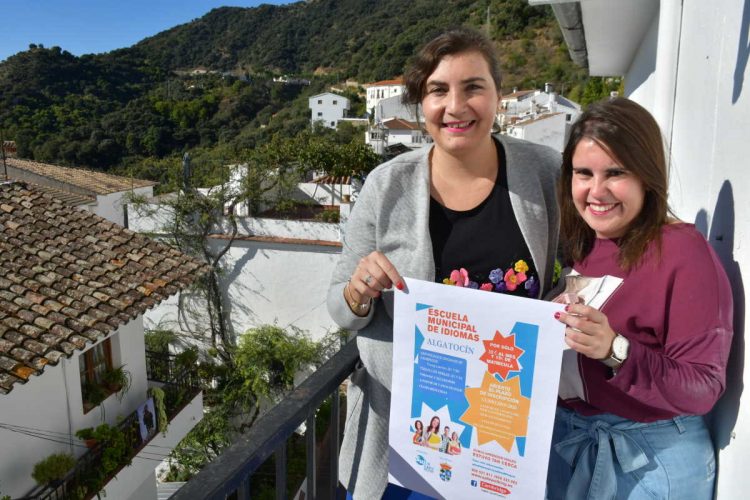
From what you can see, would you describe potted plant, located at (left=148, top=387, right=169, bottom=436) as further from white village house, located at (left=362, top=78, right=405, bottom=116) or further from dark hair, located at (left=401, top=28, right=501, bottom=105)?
white village house, located at (left=362, top=78, right=405, bottom=116)

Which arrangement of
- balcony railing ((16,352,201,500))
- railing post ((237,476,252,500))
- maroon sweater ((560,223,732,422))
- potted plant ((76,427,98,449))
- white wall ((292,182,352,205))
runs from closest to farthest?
1. maroon sweater ((560,223,732,422))
2. railing post ((237,476,252,500))
3. balcony railing ((16,352,201,500))
4. potted plant ((76,427,98,449))
5. white wall ((292,182,352,205))

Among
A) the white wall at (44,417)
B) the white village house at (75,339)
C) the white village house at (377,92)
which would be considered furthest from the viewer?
the white village house at (377,92)

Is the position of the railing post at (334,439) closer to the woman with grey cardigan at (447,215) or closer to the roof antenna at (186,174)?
the woman with grey cardigan at (447,215)

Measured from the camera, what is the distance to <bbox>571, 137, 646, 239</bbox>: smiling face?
1.30 metres

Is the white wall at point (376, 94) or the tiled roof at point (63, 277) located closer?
the tiled roof at point (63, 277)

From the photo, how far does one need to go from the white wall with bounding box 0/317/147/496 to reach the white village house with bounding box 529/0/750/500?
20.1 ft

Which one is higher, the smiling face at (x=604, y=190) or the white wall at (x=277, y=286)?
the smiling face at (x=604, y=190)

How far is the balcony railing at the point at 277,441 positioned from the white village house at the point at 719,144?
3.08 feet

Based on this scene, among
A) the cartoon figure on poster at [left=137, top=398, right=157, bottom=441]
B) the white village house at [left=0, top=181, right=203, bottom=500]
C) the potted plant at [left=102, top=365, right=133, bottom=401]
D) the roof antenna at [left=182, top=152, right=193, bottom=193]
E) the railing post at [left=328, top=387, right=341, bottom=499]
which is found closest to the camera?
the railing post at [left=328, top=387, right=341, bottom=499]

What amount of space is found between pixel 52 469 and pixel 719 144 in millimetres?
6615

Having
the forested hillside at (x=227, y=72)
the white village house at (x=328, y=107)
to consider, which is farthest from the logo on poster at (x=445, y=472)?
the white village house at (x=328, y=107)

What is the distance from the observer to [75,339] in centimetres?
550

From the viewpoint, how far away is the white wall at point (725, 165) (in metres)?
1.14

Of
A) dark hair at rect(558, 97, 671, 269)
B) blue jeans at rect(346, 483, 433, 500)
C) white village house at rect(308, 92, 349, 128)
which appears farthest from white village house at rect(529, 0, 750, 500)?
white village house at rect(308, 92, 349, 128)
